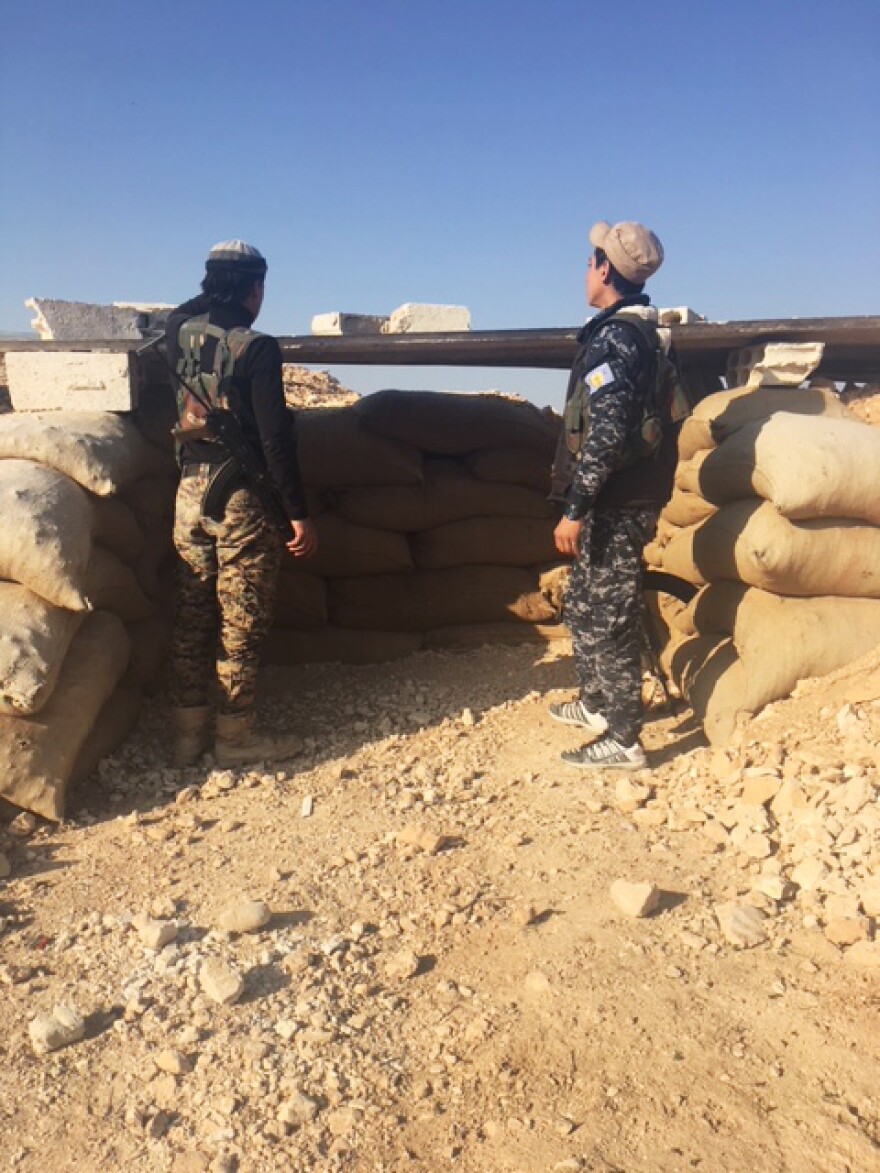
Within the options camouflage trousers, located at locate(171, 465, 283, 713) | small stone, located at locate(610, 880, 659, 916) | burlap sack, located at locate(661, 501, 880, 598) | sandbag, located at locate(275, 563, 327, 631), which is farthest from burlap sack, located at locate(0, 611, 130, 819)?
burlap sack, located at locate(661, 501, 880, 598)

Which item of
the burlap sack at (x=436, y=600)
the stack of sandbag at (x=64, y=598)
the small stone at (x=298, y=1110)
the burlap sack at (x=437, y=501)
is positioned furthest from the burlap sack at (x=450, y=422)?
the small stone at (x=298, y=1110)

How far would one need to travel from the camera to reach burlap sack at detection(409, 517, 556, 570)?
4.75m

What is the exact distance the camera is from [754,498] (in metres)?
3.66

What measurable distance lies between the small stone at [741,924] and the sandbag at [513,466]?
2.72 metres

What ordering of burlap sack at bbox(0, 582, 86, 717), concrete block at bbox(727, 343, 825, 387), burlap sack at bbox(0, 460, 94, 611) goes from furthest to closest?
concrete block at bbox(727, 343, 825, 387) < burlap sack at bbox(0, 460, 94, 611) < burlap sack at bbox(0, 582, 86, 717)

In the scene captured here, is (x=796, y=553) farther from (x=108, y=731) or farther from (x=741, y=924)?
A: (x=108, y=731)

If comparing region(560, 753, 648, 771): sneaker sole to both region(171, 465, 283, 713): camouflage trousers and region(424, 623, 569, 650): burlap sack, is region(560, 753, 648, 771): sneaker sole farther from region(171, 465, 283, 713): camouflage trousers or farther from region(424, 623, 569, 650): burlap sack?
region(424, 623, 569, 650): burlap sack

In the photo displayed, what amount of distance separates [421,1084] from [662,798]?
1487 mm

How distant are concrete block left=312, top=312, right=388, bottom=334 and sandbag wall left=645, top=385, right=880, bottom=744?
2.68 m

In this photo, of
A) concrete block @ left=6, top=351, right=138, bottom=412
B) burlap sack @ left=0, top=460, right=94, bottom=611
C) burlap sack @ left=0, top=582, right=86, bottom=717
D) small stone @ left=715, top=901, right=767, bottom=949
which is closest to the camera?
small stone @ left=715, top=901, right=767, bottom=949

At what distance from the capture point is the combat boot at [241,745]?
3582 millimetres

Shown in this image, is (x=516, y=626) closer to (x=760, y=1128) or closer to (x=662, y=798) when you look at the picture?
(x=662, y=798)

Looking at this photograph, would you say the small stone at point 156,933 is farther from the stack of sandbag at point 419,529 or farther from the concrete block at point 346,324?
the concrete block at point 346,324

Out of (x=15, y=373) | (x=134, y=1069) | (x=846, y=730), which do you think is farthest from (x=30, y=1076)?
(x=15, y=373)
